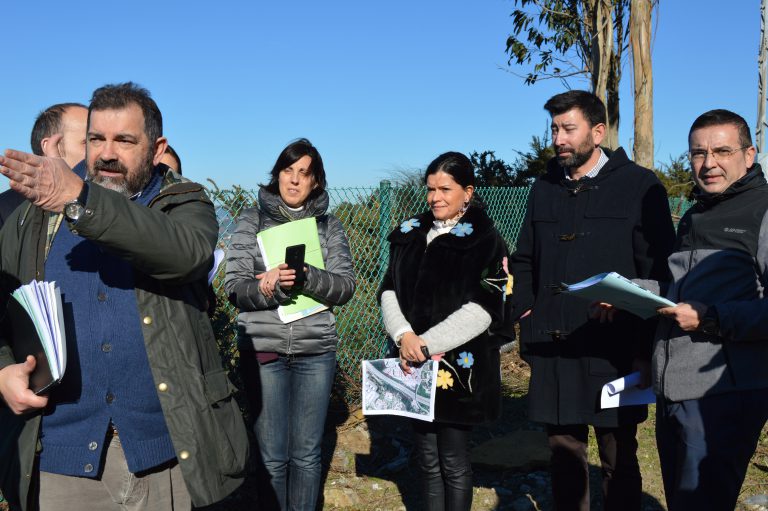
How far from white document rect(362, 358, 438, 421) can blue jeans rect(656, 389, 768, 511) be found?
1.22 m

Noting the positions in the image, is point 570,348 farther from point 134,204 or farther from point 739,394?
point 134,204

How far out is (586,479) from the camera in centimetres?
404

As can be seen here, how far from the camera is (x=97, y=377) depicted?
2496 millimetres

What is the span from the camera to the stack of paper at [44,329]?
2.23 m

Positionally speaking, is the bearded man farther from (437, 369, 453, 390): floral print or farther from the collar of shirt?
(437, 369, 453, 390): floral print

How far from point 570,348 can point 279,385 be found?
149 cm

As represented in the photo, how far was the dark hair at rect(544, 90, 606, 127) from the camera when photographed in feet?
13.1

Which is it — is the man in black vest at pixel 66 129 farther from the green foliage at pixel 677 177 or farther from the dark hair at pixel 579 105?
the green foliage at pixel 677 177

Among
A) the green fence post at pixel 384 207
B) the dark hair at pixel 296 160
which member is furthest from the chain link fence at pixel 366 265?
the dark hair at pixel 296 160

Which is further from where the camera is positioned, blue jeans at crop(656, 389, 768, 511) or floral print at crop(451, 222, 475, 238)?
floral print at crop(451, 222, 475, 238)

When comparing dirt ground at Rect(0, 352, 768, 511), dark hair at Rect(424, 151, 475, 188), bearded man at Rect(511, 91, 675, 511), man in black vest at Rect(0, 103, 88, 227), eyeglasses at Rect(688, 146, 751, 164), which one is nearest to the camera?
eyeglasses at Rect(688, 146, 751, 164)

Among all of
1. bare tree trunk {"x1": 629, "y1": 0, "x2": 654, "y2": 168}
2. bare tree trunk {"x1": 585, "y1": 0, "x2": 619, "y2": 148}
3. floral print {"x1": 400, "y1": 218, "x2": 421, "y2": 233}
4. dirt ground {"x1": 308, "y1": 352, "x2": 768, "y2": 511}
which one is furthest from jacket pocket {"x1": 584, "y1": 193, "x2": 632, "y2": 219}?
bare tree trunk {"x1": 585, "y1": 0, "x2": 619, "y2": 148}

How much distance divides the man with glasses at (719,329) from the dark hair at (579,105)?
0.78m

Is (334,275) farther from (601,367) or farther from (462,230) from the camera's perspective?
(601,367)
